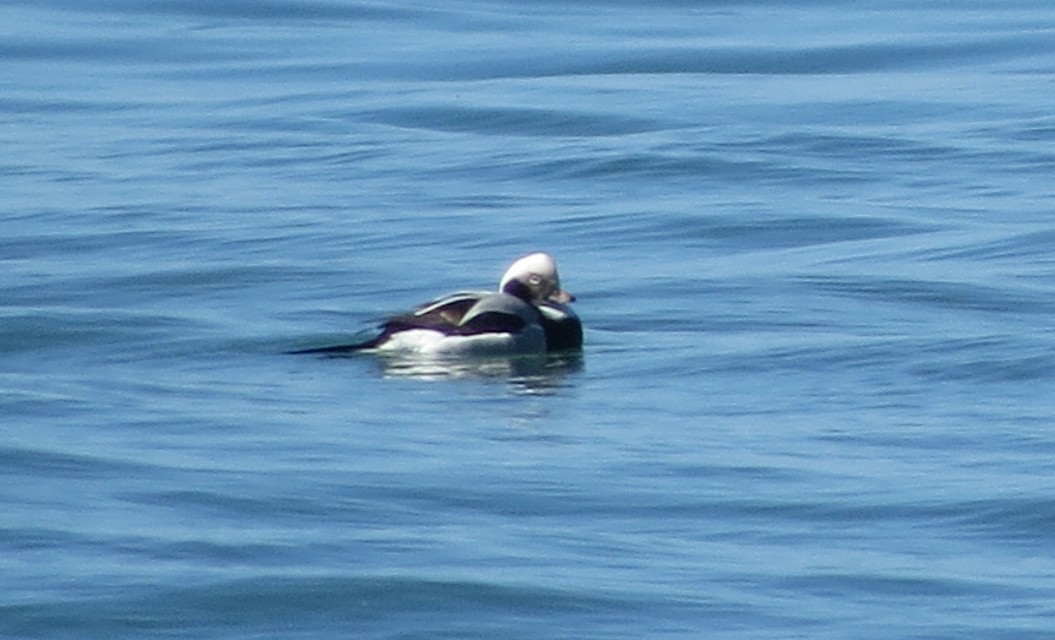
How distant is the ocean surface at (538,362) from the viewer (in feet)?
23.6

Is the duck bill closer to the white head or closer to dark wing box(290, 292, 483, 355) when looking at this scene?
the white head

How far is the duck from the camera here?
34.3 ft

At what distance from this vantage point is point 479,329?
10570 mm

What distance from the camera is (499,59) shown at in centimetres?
2156

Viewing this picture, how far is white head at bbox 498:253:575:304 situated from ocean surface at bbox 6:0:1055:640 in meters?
0.21

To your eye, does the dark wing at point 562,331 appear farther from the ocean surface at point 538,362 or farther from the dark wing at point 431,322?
the dark wing at point 431,322

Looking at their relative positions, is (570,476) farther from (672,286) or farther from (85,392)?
(672,286)

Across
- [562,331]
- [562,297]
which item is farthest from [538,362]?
[562,297]

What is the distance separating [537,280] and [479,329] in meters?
0.55

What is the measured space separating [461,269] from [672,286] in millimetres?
1087

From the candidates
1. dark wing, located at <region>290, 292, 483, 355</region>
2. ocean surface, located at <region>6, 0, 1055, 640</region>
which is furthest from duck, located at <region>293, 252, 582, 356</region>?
ocean surface, located at <region>6, 0, 1055, 640</region>

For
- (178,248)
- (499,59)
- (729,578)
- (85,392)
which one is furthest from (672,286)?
(499,59)

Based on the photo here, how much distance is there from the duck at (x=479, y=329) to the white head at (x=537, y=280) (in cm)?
12

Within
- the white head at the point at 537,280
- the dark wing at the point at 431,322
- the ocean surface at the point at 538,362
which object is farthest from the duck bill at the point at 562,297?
the dark wing at the point at 431,322
